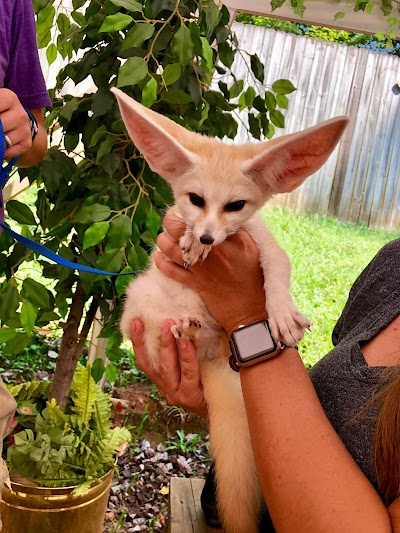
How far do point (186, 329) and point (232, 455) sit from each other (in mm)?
287

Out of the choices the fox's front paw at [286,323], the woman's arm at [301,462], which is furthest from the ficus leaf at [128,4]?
the woman's arm at [301,462]

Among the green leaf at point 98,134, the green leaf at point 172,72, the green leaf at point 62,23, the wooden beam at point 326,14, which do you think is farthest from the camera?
the wooden beam at point 326,14

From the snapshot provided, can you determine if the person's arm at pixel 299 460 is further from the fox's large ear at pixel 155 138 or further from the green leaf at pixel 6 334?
the green leaf at pixel 6 334

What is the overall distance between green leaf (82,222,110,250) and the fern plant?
2.35 feet

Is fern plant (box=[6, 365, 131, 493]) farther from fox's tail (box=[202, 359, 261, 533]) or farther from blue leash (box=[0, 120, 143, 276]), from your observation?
fox's tail (box=[202, 359, 261, 533])

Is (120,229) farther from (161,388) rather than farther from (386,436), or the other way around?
(386,436)

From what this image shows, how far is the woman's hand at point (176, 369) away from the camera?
1.31 m

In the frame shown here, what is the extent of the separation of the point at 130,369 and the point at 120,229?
6.19ft

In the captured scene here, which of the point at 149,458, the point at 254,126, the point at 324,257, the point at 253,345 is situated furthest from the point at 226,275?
the point at 324,257

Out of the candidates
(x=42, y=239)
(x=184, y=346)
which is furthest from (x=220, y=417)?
(x=42, y=239)

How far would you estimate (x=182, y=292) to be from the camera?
1388 mm

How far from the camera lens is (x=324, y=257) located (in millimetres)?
3543

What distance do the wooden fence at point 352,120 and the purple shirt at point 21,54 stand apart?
6.05 feet

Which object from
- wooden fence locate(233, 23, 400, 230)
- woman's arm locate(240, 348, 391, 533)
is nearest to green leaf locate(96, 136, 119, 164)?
woman's arm locate(240, 348, 391, 533)
